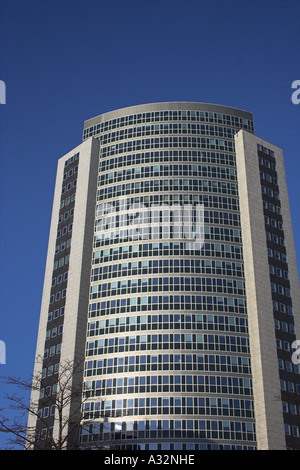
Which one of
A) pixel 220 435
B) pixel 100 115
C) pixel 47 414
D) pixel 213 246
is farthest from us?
pixel 100 115

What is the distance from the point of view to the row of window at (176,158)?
13312 cm

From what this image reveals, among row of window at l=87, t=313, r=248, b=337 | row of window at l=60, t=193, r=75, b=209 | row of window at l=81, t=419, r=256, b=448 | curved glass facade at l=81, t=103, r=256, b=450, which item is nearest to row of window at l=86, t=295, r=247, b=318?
curved glass facade at l=81, t=103, r=256, b=450

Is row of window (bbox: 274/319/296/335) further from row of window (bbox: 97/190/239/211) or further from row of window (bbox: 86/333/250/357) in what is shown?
row of window (bbox: 97/190/239/211)

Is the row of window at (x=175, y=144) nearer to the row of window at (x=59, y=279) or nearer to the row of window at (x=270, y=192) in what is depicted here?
the row of window at (x=270, y=192)

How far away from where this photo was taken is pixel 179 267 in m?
120

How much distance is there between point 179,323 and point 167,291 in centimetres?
705

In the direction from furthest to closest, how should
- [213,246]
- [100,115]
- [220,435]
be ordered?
[100,115], [213,246], [220,435]

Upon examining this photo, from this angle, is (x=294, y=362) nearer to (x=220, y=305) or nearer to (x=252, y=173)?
(x=220, y=305)

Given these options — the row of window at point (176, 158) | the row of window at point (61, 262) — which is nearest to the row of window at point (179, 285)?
the row of window at point (61, 262)

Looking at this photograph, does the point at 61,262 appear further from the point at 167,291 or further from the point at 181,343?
the point at 181,343

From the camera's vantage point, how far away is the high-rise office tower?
106625 millimetres

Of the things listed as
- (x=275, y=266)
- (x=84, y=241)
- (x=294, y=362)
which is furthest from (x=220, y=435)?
(x=84, y=241)
